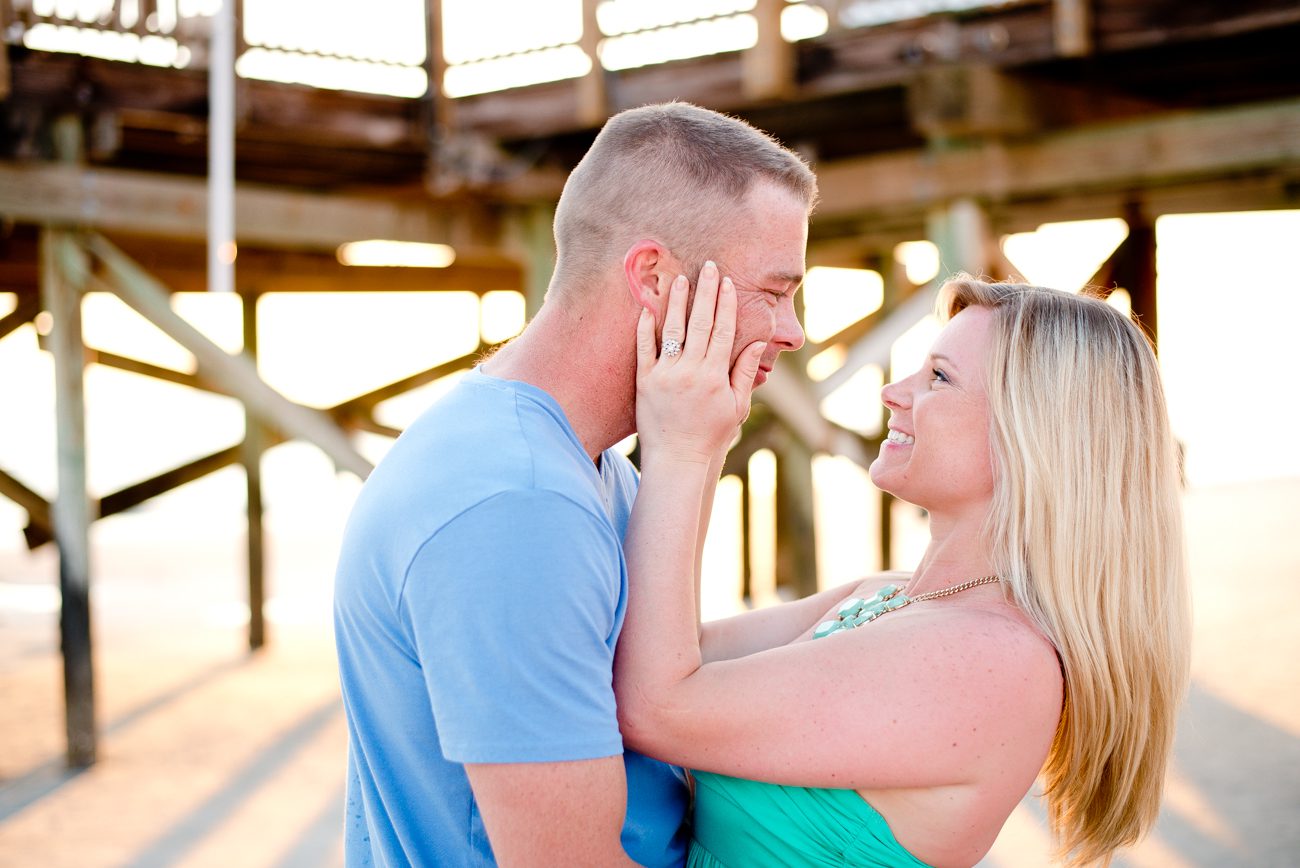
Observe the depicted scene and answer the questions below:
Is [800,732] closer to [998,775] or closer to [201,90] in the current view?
[998,775]

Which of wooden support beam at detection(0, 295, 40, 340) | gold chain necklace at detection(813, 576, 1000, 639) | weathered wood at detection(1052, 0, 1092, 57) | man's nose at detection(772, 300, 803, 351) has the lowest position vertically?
gold chain necklace at detection(813, 576, 1000, 639)

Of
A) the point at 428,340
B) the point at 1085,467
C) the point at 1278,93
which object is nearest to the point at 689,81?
the point at 1278,93

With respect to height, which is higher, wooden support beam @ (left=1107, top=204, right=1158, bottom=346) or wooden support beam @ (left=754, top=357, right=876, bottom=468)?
wooden support beam @ (left=1107, top=204, right=1158, bottom=346)

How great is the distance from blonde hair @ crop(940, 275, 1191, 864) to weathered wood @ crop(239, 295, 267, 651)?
8045mm

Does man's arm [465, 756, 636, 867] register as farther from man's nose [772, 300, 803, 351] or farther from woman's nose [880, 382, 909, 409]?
woman's nose [880, 382, 909, 409]

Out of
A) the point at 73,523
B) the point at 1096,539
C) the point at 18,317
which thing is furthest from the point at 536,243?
the point at 1096,539

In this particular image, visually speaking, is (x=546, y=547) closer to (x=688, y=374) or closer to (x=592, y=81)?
(x=688, y=374)

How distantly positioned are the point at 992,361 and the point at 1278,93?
5513mm

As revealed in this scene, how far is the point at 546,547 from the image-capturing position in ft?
5.17

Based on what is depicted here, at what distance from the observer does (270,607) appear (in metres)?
11.5

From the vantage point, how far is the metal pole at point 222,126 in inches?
202

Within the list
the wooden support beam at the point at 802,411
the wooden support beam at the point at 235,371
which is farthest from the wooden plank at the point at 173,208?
the wooden support beam at the point at 802,411

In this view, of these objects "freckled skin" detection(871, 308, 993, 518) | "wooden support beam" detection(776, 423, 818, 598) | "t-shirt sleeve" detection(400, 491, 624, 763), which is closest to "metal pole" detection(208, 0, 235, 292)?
"freckled skin" detection(871, 308, 993, 518)

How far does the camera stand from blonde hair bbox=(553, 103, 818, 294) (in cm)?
192
